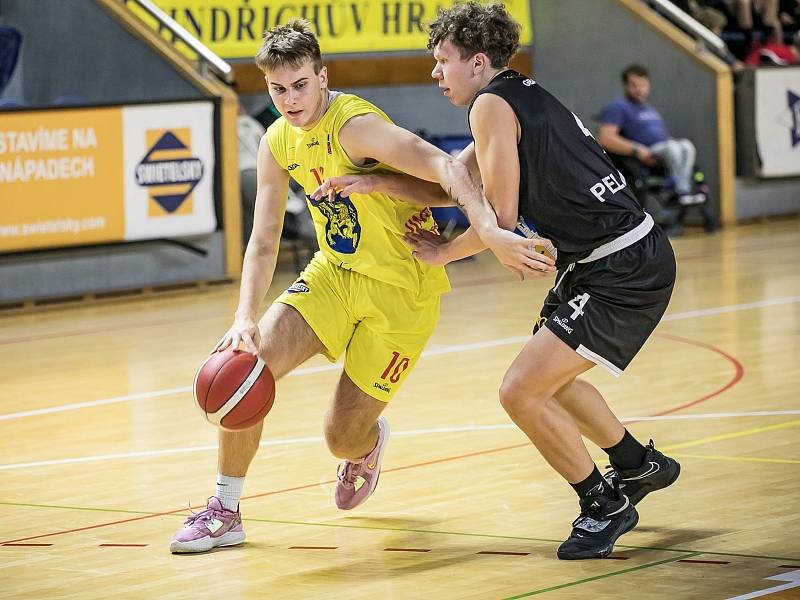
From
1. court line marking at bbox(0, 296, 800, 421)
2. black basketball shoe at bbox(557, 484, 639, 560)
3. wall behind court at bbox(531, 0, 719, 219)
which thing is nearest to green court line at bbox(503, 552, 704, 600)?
black basketball shoe at bbox(557, 484, 639, 560)

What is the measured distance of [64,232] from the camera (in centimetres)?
1186

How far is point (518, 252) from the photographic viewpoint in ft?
15.0

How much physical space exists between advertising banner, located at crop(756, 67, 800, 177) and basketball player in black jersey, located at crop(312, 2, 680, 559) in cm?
1196

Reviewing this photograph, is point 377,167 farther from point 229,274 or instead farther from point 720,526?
point 229,274

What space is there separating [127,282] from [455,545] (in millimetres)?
7915

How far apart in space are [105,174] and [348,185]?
739 cm

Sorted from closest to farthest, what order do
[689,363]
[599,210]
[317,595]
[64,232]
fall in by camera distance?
1. [317,595]
2. [599,210]
3. [689,363]
4. [64,232]

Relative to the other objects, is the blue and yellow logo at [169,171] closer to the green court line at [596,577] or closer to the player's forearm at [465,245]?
the player's forearm at [465,245]

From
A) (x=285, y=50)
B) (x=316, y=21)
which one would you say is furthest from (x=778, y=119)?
(x=285, y=50)

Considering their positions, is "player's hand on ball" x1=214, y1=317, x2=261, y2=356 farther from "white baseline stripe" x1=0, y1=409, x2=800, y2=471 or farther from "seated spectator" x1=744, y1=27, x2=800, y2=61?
"seated spectator" x1=744, y1=27, x2=800, y2=61

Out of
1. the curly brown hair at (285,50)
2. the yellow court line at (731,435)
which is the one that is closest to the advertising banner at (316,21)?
the yellow court line at (731,435)

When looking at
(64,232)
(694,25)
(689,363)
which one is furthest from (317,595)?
(694,25)

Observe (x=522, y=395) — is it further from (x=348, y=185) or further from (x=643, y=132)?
(x=643, y=132)

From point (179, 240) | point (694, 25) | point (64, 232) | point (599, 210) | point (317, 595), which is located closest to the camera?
point (317, 595)
